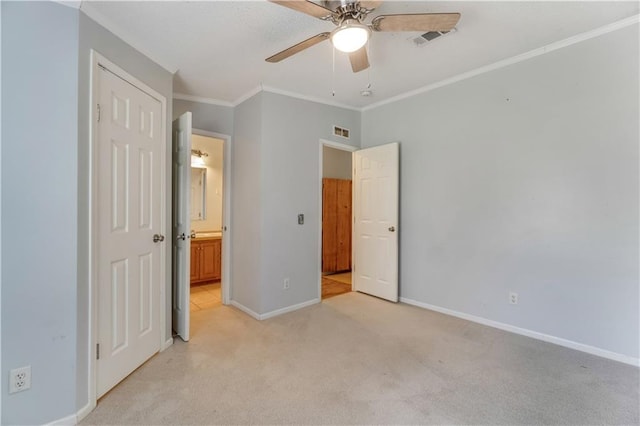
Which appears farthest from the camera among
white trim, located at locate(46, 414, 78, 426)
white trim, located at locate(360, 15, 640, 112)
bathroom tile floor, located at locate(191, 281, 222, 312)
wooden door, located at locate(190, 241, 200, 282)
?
wooden door, located at locate(190, 241, 200, 282)

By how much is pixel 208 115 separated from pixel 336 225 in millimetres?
2919

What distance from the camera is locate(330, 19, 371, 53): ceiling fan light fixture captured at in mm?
1620

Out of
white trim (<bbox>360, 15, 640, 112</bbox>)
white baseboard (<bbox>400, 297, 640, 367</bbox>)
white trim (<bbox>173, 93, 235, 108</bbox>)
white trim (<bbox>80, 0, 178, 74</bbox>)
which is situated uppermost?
white trim (<bbox>360, 15, 640, 112</bbox>)

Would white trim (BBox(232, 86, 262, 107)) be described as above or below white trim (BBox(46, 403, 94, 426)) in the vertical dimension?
above

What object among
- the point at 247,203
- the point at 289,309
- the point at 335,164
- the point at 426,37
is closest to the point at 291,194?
the point at 247,203

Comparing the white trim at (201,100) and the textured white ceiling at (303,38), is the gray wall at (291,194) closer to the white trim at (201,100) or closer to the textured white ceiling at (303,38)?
the textured white ceiling at (303,38)

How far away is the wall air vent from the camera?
3835mm

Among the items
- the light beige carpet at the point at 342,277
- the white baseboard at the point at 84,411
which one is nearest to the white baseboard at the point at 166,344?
the white baseboard at the point at 84,411

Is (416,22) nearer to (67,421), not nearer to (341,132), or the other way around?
(341,132)

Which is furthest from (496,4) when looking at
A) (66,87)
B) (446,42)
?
(66,87)

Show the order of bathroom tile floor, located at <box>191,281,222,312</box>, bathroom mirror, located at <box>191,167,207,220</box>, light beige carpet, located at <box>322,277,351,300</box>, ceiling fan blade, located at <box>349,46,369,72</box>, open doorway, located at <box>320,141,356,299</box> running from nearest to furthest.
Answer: ceiling fan blade, located at <box>349,46,369,72</box>, bathroom tile floor, located at <box>191,281,222,312</box>, light beige carpet, located at <box>322,277,351,300</box>, bathroom mirror, located at <box>191,167,207,220</box>, open doorway, located at <box>320,141,356,299</box>

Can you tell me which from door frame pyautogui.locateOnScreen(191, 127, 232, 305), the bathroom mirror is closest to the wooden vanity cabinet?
the bathroom mirror

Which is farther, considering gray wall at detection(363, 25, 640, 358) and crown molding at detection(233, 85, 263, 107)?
crown molding at detection(233, 85, 263, 107)

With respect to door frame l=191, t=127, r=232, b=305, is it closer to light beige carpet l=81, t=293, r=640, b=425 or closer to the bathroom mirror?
light beige carpet l=81, t=293, r=640, b=425
